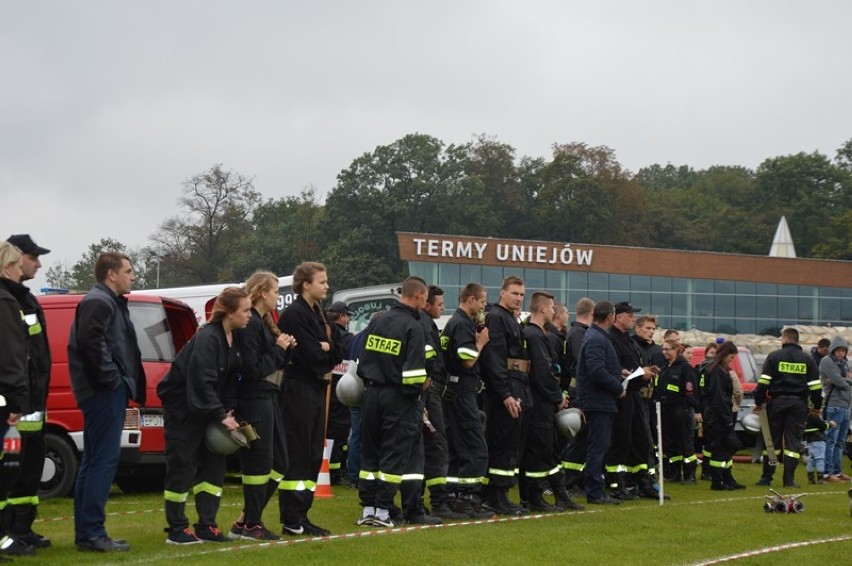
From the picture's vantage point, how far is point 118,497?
46.6 ft

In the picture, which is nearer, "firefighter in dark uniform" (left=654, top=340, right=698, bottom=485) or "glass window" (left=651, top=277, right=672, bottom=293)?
"firefighter in dark uniform" (left=654, top=340, right=698, bottom=485)

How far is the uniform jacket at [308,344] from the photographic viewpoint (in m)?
10.3

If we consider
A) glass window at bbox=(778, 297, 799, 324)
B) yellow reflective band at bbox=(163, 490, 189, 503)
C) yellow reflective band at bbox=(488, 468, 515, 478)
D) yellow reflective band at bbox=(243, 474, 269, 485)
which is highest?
glass window at bbox=(778, 297, 799, 324)

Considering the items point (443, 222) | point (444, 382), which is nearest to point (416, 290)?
point (444, 382)

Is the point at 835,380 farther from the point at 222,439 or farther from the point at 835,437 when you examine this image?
the point at 222,439

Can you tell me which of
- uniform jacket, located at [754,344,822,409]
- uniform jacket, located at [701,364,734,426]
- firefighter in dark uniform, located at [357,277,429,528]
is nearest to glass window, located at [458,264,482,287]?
uniform jacket, located at [701,364,734,426]

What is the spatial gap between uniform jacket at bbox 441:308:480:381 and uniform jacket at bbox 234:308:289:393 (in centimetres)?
255

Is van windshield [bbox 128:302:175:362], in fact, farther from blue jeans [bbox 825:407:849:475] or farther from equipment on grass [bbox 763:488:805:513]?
blue jeans [bbox 825:407:849:475]

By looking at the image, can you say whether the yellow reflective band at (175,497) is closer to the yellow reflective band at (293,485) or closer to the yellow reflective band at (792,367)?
the yellow reflective band at (293,485)

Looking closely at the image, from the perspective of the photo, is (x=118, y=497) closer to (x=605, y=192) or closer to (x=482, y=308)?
(x=482, y=308)

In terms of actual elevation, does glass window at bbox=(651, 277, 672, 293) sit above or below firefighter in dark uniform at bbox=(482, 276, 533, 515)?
above

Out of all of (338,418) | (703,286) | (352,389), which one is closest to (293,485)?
(352,389)

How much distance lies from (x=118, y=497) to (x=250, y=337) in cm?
531

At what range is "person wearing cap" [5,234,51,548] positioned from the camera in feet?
29.3
